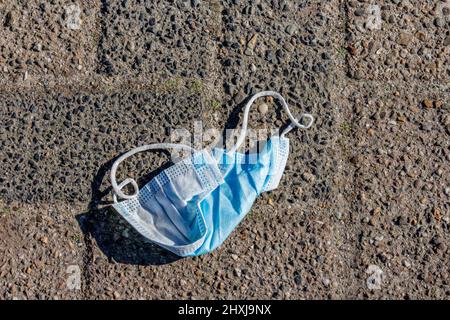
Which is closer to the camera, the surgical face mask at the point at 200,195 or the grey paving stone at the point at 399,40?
the surgical face mask at the point at 200,195

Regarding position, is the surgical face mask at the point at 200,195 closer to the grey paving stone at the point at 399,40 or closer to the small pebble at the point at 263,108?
the small pebble at the point at 263,108

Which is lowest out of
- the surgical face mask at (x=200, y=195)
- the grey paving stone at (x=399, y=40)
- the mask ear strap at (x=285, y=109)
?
the surgical face mask at (x=200, y=195)

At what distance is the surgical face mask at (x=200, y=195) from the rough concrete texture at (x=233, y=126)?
7 cm

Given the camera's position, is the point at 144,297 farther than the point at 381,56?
No

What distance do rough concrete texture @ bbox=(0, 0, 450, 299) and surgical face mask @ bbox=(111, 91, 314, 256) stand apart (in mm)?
74

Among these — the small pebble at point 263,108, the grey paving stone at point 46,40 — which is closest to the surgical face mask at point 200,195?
the small pebble at point 263,108

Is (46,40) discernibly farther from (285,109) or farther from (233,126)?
(285,109)

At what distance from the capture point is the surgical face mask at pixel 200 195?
8.54 feet

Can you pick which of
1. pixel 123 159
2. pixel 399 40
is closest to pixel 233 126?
pixel 123 159

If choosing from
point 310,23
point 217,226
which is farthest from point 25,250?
point 310,23

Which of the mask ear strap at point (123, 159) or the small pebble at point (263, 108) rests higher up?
the small pebble at point (263, 108)

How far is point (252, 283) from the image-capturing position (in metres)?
2.64

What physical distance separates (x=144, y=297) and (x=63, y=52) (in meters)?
1.09

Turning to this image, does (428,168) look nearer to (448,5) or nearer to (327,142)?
(327,142)
